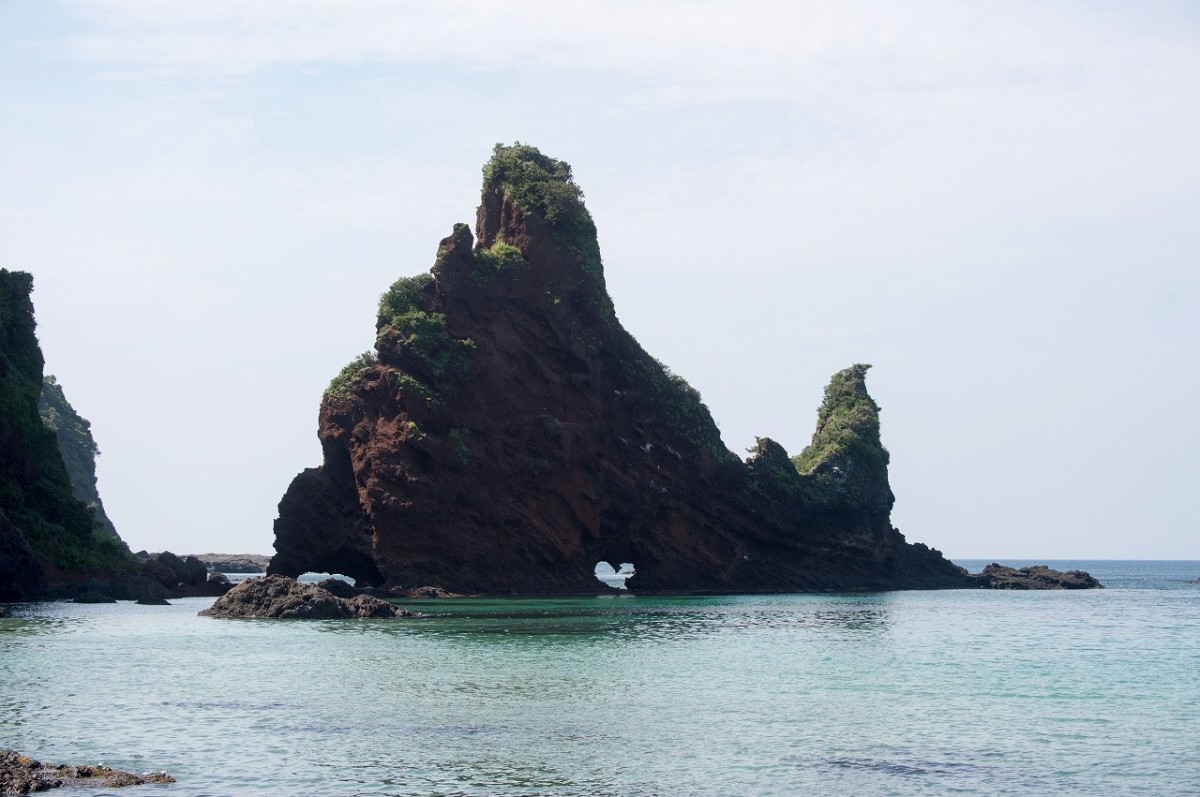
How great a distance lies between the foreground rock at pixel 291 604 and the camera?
2072 inches

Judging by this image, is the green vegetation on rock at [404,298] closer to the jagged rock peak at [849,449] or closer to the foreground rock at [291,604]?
the foreground rock at [291,604]

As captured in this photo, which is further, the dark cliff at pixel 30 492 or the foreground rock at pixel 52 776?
the dark cliff at pixel 30 492

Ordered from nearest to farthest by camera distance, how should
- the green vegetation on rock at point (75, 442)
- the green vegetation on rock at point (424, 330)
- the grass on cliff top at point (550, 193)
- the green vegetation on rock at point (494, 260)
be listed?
1. the green vegetation on rock at point (424, 330)
2. the green vegetation on rock at point (494, 260)
3. the grass on cliff top at point (550, 193)
4. the green vegetation on rock at point (75, 442)

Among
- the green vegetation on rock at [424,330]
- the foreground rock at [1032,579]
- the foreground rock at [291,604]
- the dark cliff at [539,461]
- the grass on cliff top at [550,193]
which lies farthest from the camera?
the foreground rock at [1032,579]

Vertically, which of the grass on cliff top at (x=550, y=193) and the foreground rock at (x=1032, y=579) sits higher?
the grass on cliff top at (x=550, y=193)

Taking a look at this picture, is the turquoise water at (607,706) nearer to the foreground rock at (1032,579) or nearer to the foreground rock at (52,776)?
the foreground rock at (52,776)

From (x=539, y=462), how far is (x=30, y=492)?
2803cm

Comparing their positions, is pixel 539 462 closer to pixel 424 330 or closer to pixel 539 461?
pixel 539 461

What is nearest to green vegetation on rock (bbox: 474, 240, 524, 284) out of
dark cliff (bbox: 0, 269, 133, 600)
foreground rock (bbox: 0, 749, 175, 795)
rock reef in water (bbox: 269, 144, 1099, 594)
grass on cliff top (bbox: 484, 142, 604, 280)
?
rock reef in water (bbox: 269, 144, 1099, 594)

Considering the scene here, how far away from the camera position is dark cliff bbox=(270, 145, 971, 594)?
222 feet

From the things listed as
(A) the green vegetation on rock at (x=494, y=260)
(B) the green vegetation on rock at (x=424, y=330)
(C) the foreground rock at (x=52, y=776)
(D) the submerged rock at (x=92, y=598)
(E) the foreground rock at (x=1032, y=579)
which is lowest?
(C) the foreground rock at (x=52, y=776)

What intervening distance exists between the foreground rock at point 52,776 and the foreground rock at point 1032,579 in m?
79.5

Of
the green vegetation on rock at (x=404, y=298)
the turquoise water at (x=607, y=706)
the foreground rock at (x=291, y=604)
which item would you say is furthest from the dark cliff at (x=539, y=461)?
the turquoise water at (x=607, y=706)

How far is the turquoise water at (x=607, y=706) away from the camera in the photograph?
69.5ft
